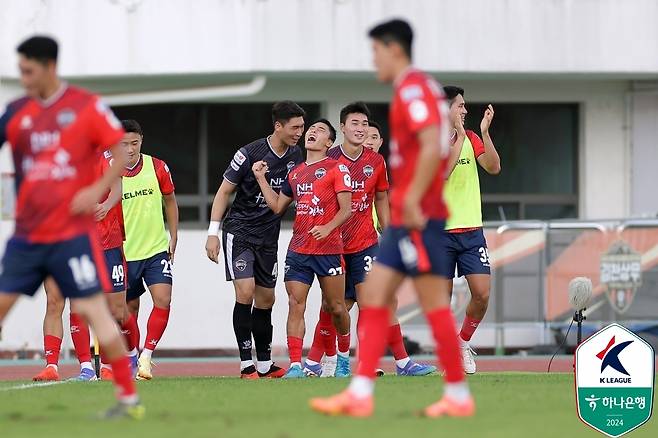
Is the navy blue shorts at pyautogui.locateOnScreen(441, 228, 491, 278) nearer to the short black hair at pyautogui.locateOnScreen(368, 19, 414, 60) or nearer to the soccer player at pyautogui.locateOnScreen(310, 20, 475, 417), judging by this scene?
the soccer player at pyautogui.locateOnScreen(310, 20, 475, 417)

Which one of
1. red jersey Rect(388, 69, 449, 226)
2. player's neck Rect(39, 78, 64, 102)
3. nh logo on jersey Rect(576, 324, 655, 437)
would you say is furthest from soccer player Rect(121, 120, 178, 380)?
red jersey Rect(388, 69, 449, 226)

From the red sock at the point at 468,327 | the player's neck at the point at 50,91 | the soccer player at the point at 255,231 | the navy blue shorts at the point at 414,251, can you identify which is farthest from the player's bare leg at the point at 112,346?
the red sock at the point at 468,327

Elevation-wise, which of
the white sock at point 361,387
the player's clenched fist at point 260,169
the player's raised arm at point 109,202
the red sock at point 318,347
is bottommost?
the red sock at point 318,347

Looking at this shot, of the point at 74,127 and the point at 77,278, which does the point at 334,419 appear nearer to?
the point at 77,278

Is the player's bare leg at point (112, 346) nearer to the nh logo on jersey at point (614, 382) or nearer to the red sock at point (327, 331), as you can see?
the nh logo on jersey at point (614, 382)

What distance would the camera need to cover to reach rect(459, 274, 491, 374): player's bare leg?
1473 cm

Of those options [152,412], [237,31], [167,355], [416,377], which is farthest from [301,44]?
[152,412]

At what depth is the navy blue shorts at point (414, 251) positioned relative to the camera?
939 centimetres

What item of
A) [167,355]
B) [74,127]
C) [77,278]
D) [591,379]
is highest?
[74,127]

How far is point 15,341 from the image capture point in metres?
24.5

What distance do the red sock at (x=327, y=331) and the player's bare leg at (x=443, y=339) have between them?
19.2 feet

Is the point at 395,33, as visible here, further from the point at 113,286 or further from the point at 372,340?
the point at 113,286

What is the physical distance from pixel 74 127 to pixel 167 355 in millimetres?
15198

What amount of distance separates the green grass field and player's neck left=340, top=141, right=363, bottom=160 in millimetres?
2495
